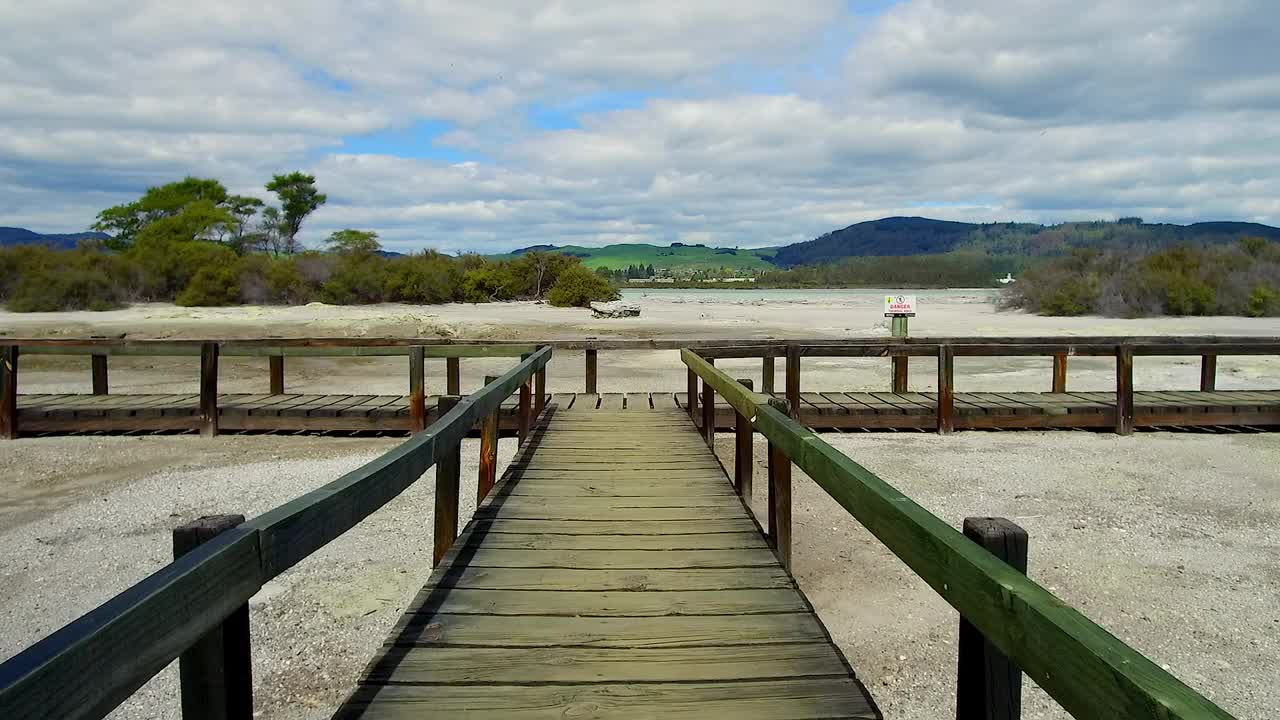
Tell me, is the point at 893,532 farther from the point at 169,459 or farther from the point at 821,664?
the point at 169,459

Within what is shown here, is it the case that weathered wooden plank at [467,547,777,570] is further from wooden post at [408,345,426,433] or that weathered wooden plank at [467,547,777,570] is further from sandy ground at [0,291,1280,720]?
wooden post at [408,345,426,433]

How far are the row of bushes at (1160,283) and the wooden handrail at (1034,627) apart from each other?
33.2m

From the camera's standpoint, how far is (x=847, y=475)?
2668 mm

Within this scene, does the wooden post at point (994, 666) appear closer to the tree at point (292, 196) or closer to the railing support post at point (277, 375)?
the railing support post at point (277, 375)

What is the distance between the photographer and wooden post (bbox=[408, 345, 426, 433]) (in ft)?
31.3

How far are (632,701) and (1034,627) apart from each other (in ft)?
4.37

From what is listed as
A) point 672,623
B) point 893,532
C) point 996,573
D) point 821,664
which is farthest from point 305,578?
point 996,573

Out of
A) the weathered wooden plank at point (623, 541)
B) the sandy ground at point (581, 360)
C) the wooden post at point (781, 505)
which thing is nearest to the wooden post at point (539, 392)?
the weathered wooden plank at point (623, 541)

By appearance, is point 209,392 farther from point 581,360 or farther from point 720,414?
point 581,360

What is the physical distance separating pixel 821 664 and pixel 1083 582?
3595mm

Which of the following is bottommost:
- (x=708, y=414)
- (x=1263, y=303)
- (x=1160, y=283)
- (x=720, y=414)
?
(x=720, y=414)

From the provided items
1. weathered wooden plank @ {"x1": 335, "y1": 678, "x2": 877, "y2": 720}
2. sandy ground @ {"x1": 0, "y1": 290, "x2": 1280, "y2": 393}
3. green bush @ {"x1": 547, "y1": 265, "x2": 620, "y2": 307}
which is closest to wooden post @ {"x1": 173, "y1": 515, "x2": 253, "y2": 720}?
weathered wooden plank @ {"x1": 335, "y1": 678, "x2": 877, "y2": 720}

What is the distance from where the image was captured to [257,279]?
1636 inches

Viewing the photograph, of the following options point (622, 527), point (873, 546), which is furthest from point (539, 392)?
point (622, 527)
